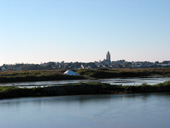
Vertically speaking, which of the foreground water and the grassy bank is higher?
the grassy bank

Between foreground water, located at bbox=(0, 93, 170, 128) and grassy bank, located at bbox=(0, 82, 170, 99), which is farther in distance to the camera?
grassy bank, located at bbox=(0, 82, 170, 99)

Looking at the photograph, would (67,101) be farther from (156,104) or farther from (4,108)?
(156,104)

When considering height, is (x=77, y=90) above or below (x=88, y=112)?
above

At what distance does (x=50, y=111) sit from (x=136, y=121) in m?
4.92

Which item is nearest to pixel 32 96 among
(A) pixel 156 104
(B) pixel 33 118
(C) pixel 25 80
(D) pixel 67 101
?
(D) pixel 67 101

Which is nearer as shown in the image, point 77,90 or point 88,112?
point 88,112

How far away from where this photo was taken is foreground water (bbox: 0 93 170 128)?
12.5 m

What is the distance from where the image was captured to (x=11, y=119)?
44.7 feet

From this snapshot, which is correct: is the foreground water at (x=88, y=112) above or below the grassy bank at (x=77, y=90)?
below

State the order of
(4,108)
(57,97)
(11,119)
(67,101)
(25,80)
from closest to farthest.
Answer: (11,119)
(4,108)
(67,101)
(57,97)
(25,80)

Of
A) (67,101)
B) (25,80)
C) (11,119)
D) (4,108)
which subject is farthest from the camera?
(25,80)

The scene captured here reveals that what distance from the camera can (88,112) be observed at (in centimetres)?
1491

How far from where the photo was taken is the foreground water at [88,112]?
41.1ft

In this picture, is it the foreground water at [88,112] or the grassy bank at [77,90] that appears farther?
the grassy bank at [77,90]
